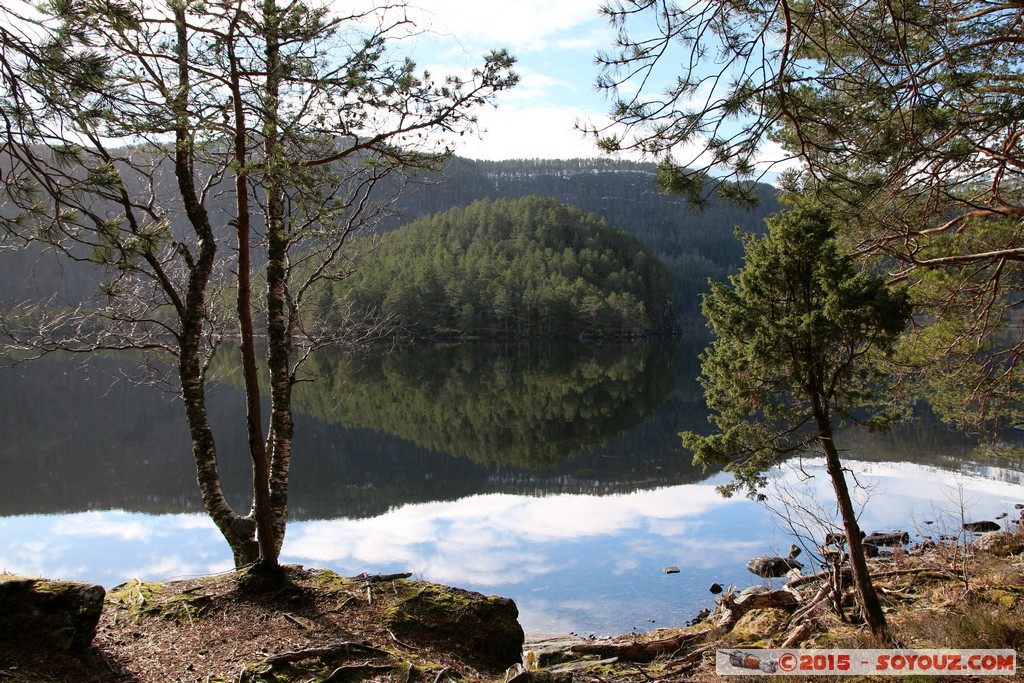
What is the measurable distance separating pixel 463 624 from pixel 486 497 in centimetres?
1153

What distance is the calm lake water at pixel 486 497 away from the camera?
40.8ft

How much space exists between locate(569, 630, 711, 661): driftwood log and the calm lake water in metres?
2.03

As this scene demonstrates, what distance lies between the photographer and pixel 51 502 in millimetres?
17484

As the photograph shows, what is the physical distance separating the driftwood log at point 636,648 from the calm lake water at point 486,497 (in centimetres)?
203

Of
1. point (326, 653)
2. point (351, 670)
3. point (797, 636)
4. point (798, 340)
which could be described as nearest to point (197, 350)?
point (326, 653)

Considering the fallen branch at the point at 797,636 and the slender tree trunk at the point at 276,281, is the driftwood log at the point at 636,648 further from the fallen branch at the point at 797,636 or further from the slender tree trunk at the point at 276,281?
the slender tree trunk at the point at 276,281

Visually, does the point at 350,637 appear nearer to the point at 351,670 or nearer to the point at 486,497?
the point at 351,670

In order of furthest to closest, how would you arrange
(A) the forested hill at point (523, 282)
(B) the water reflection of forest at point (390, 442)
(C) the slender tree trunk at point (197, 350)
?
1. (A) the forested hill at point (523, 282)
2. (B) the water reflection of forest at point (390, 442)
3. (C) the slender tree trunk at point (197, 350)

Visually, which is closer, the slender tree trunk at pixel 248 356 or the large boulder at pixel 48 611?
the large boulder at pixel 48 611

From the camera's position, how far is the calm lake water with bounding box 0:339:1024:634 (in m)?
12.4

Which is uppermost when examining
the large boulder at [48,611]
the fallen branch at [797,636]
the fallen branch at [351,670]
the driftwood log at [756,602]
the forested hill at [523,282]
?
the forested hill at [523,282]

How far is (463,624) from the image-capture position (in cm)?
664

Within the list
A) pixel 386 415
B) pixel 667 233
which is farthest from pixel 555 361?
pixel 667 233

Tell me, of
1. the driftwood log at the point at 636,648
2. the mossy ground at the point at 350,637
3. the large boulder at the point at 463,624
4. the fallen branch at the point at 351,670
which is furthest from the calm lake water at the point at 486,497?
the fallen branch at the point at 351,670
